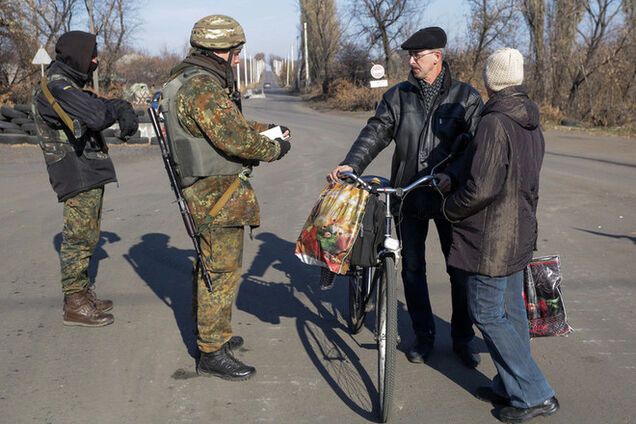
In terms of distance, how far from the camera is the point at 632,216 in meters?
8.51

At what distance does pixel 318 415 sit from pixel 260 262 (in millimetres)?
3131

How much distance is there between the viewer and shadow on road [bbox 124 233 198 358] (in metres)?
5.11

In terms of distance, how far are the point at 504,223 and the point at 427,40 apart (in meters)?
1.26

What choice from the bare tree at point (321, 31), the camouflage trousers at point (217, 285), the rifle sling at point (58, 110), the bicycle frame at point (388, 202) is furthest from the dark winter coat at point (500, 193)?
the bare tree at point (321, 31)

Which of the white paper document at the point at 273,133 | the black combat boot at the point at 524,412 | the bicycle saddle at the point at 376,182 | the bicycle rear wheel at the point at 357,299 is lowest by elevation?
the black combat boot at the point at 524,412

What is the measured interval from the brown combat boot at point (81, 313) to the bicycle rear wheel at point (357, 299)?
1785 millimetres

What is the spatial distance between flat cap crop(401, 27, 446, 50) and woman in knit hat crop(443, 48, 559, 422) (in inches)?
24.7

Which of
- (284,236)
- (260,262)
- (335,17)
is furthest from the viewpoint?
(335,17)

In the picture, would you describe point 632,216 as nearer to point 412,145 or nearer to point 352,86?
point 412,145

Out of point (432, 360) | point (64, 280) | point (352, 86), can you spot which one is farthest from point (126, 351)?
point (352, 86)

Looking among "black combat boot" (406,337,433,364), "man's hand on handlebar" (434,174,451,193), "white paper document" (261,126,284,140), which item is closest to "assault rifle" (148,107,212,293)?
"white paper document" (261,126,284,140)

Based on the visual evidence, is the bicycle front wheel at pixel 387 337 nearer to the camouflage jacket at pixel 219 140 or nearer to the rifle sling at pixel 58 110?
the camouflage jacket at pixel 219 140

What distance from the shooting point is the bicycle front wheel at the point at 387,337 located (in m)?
3.50

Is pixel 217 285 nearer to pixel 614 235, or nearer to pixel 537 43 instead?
pixel 614 235
